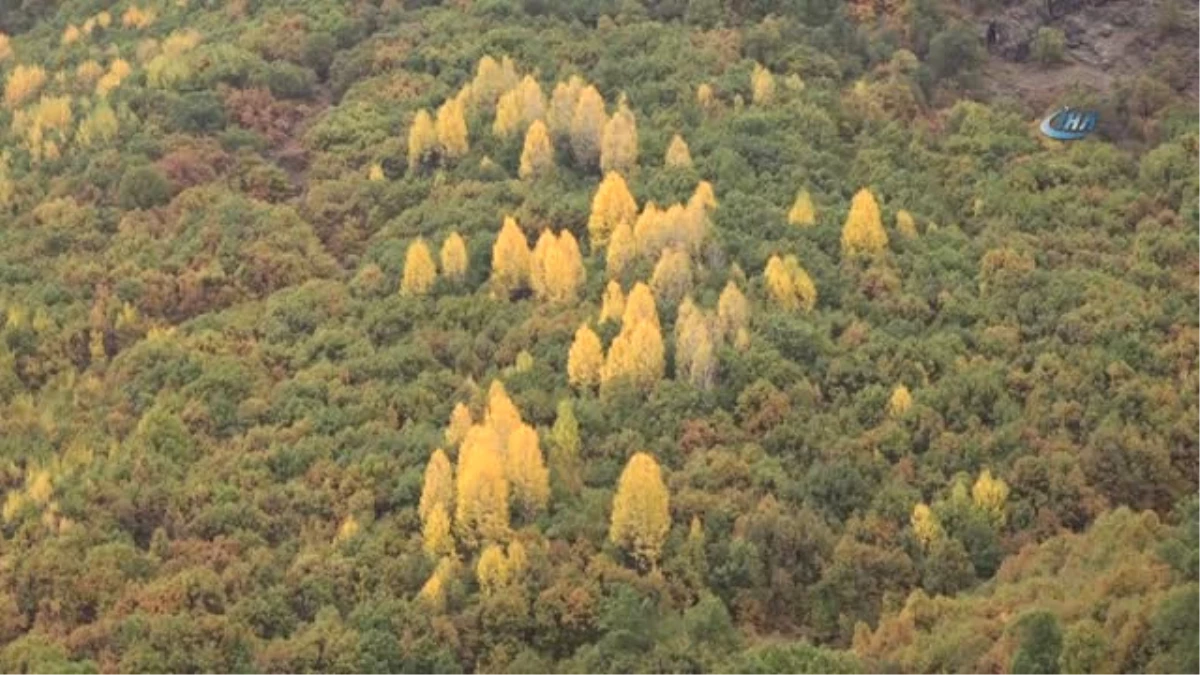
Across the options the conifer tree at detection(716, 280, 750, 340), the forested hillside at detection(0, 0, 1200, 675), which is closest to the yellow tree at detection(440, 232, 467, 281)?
the forested hillside at detection(0, 0, 1200, 675)

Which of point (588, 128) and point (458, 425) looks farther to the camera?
point (588, 128)

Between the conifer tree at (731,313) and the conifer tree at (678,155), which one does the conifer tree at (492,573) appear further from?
the conifer tree at (678,155)

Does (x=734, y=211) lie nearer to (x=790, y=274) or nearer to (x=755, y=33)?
(x=790, y=274)

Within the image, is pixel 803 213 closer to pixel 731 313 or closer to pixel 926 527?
pixel 731 313

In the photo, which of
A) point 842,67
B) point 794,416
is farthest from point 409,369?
point 842,67

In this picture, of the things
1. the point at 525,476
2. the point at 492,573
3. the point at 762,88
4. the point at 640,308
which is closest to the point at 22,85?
the point at 762,88

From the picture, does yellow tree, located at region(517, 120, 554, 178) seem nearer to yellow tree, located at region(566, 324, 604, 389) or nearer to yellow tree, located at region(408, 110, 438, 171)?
yellow tree, located at region(408, 110, 438, 171)
